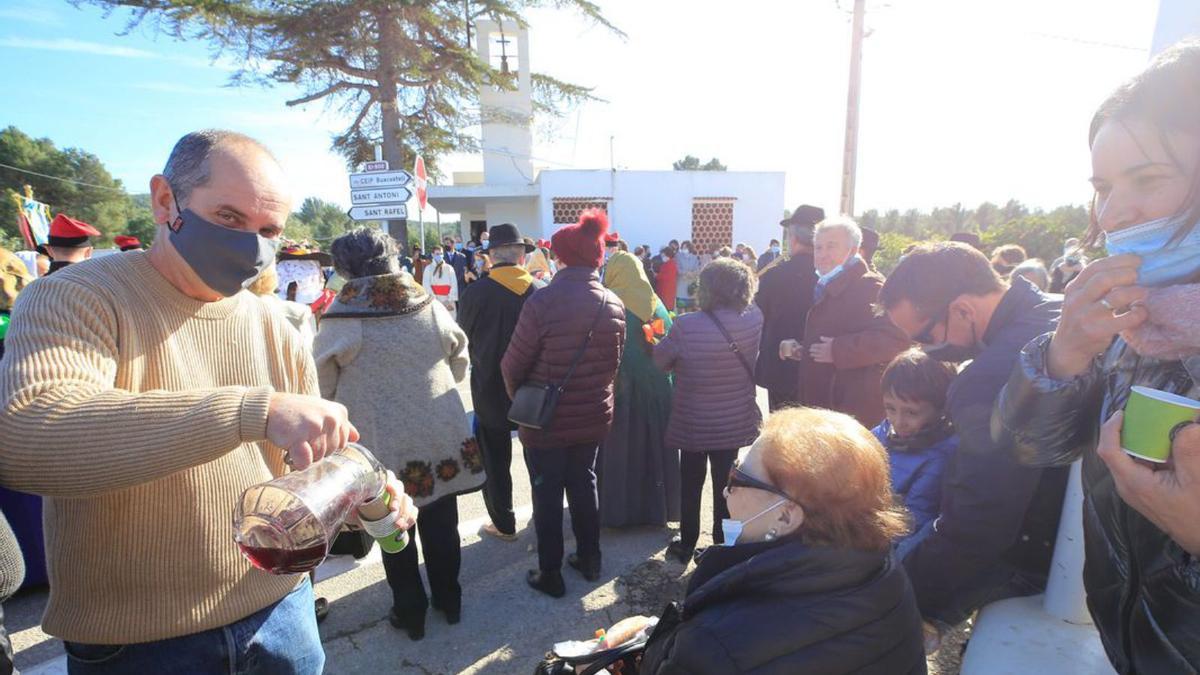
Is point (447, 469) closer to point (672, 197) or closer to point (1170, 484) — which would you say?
point (1170, 484)

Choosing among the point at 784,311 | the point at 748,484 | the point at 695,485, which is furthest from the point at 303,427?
the point at 784,311

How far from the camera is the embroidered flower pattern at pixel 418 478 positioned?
269 cm

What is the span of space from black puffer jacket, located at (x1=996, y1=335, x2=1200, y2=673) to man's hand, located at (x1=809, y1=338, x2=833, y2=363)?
6.19 ft

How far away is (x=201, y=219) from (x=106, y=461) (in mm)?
543

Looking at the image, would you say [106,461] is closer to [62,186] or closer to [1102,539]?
[1102,539]

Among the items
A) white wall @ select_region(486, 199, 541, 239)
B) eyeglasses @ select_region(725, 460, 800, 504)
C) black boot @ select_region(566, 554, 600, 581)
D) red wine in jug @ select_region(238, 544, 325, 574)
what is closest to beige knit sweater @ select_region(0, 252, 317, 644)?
red wine in jug @ select_region(238, 544, 325, 574)

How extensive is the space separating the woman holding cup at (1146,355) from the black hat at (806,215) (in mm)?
3015

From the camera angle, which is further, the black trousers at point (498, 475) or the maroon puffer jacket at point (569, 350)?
→ the black trousers at point (498, 475)

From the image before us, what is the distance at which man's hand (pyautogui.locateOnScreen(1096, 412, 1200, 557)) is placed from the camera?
839mm

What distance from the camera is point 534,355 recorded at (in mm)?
3031

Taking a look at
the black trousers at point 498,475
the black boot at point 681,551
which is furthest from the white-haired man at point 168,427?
the black boot at point 681,551

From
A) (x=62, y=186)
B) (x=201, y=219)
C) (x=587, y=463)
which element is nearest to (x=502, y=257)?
(x=587, y=463)

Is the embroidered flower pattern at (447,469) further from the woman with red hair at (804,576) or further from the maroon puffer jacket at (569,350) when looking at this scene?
the woman with red hair at (804,576)

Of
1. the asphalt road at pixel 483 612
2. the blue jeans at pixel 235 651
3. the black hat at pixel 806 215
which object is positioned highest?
the black hat at pixel 806 215
